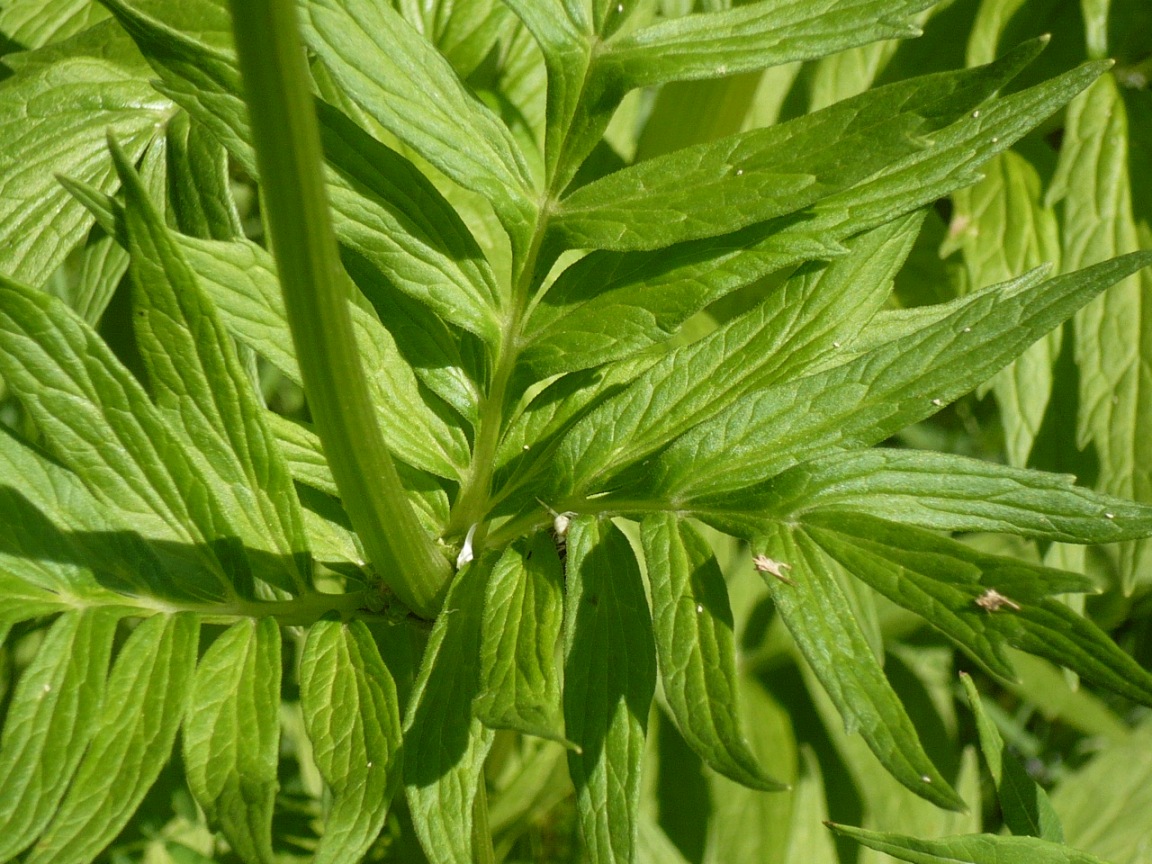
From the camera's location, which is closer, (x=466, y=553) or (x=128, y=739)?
(x=128, y=739)

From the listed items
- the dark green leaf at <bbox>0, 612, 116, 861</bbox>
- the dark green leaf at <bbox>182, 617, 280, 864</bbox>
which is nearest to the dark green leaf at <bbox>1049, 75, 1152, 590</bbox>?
the dark green leaf at <bbox>182, 617, 280, 864</bbox>

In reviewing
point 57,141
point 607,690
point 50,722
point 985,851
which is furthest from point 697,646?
point 57,141

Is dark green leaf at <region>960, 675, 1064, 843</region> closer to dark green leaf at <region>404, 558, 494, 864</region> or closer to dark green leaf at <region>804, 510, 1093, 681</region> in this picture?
dark green leaf at <region>804, 510, 1093, 681</region>

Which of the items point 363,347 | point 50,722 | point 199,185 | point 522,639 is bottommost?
point 50,722

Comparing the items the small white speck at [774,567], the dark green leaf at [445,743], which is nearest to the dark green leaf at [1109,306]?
the small white speck at [774,567]

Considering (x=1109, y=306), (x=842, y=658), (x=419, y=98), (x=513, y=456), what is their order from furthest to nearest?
(x=1109, y=306) < (x=513, y=456) < (x=419, y=98) < (x=842, y=658)

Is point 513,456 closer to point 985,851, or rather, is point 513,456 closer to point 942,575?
point 942,575

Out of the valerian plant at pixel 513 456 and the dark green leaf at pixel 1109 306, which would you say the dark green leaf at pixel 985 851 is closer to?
the valerian plant at pixel 513 456

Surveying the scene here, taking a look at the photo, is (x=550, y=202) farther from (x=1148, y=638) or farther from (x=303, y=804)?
(x=1148, y=638)
